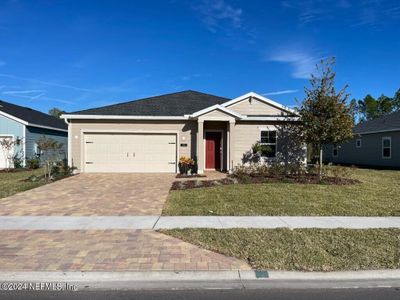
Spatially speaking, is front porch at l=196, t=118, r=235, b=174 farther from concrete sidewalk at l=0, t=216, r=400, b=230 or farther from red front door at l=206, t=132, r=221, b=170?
concrete sidewalk at l=0, t=216, r=400, b=230

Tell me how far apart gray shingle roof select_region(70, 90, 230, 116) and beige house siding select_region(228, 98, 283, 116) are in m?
2.45

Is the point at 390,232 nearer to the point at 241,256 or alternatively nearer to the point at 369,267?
the point at 369,267

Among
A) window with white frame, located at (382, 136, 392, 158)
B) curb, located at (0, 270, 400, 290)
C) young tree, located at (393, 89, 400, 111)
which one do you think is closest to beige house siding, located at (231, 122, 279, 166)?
window with white frame, located at (382, 136, 392, 158)

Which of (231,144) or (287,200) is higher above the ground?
(231,144)

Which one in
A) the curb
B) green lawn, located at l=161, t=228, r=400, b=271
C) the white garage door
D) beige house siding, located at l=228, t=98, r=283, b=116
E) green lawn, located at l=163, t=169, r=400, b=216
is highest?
beige house siding, located at l=228, t=98, r=283, b=116

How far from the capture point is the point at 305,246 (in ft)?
20.7

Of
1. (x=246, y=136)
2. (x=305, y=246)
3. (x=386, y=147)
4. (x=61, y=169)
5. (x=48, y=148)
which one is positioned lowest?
A: (x=305, y=246)

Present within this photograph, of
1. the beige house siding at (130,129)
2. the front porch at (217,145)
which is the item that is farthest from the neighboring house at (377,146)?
the beige house siding at (130,129)

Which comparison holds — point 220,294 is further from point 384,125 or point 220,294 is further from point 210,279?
point 384,125

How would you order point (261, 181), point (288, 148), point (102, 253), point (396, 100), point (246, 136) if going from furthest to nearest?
point (396, 100) < point (288, 148) < point (246, 136) < point (261, 181) < point (102, 253)

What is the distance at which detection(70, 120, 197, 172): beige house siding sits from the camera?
19.3 meters

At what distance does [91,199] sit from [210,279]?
6920 millimetres

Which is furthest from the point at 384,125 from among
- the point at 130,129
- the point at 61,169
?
the point at 61,169

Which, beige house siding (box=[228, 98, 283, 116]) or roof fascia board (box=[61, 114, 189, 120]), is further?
beige house siding (box=[228, 98, 283, 116])
